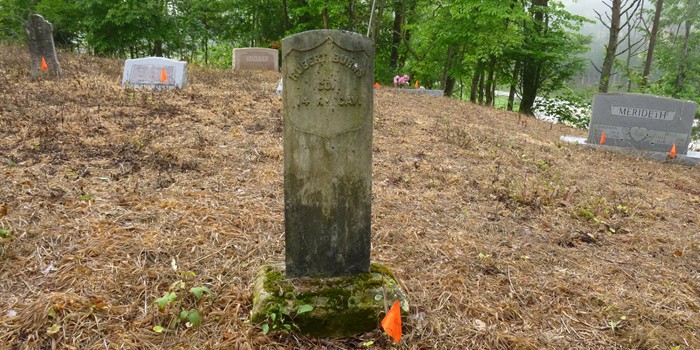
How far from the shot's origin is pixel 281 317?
2.22 m

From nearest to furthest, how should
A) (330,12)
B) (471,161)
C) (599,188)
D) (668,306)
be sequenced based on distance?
1. (668,306)
2. (599,188)
3. (471,161)
4. (330,12)

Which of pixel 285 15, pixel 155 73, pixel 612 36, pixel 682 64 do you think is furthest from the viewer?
pixel 682 64

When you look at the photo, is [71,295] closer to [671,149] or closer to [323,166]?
[323,166]

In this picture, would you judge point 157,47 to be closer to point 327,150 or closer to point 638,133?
point 638,133

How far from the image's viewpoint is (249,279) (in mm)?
2689

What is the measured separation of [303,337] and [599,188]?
4.80m

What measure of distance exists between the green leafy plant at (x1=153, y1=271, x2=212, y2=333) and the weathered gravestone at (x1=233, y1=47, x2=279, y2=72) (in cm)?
1325

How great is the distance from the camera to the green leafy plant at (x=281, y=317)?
2209mm

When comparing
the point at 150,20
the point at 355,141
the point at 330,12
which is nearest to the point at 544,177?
the point at 355,141

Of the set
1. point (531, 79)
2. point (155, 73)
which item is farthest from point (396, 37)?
point (155, 73)

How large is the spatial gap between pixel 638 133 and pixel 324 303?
8798 millimetres

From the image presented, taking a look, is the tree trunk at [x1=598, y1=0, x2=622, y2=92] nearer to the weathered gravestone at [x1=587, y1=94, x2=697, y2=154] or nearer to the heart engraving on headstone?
the weathered gravestone at [x1=587, y1=94, x2=697, y2=154]

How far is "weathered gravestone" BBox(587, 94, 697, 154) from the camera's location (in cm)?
823

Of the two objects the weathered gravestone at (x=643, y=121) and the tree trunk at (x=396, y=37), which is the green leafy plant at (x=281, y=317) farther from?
the tree trunk at (x=396, y=37)
